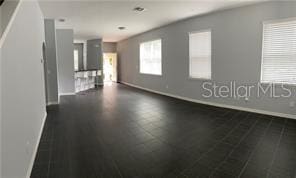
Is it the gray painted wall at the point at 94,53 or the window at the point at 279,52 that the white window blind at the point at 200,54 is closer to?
the window at the point at 279,52

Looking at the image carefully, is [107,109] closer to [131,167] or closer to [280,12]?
[131,167]

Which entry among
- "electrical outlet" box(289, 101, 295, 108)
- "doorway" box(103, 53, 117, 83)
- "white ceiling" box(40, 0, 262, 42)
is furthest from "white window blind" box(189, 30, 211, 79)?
"doorway" box(103, 53, 117, 83)

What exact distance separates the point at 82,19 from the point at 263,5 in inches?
213

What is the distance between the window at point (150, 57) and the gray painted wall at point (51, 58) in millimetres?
4322

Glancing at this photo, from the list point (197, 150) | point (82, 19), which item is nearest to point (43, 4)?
point (82, 19)

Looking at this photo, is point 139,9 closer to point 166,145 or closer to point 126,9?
point 126,9

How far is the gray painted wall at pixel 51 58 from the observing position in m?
6.45

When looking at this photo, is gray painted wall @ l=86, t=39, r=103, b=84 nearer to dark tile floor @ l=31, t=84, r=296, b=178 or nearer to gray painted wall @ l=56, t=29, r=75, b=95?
gray painted wall @ l=56, t=29, r=75, b=95

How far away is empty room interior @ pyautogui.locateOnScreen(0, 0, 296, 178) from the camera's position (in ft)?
7.91

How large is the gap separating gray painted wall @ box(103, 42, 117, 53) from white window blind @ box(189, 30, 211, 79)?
8.31 metres

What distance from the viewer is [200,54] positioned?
6.45 metres

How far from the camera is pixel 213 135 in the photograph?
12.1 feet

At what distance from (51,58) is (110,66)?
802cm

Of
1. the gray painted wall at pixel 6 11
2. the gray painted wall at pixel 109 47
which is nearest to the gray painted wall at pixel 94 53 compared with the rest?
the gray painted wall at pixel 109 47
